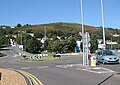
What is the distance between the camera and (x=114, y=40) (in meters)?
157

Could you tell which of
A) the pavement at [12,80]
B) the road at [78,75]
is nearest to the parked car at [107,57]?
the road at [78,75]

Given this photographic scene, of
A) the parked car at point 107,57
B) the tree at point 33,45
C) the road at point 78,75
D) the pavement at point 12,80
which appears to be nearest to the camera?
the road at point 78,75

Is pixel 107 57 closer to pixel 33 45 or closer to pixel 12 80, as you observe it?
pixel 12 80

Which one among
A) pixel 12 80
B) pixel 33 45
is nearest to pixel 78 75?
pixel 12 80

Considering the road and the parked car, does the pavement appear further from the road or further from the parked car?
the parked car

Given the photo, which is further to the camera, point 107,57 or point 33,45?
point 33,45

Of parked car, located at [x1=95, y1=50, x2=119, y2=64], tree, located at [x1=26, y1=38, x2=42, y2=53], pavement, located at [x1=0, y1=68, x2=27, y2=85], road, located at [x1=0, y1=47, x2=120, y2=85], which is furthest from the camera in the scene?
tree, located at [x1=26, y1=38, x2=42, y2=53]

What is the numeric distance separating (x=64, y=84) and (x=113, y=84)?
218 cm

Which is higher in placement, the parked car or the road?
the parked car

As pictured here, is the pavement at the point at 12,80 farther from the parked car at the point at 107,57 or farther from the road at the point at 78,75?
the parked car at the point at 107,57

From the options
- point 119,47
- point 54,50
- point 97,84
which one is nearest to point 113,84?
point 97,84

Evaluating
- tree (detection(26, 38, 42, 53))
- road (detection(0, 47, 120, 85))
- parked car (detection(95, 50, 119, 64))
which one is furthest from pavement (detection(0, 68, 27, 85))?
tree (detection(26, 38, 42, 53))

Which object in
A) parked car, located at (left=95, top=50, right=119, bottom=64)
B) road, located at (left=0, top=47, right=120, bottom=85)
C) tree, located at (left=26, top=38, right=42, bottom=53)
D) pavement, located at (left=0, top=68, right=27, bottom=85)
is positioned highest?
tree, located at (left=26, top=38, right=42, bottom=53)

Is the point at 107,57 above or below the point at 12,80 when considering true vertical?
above
